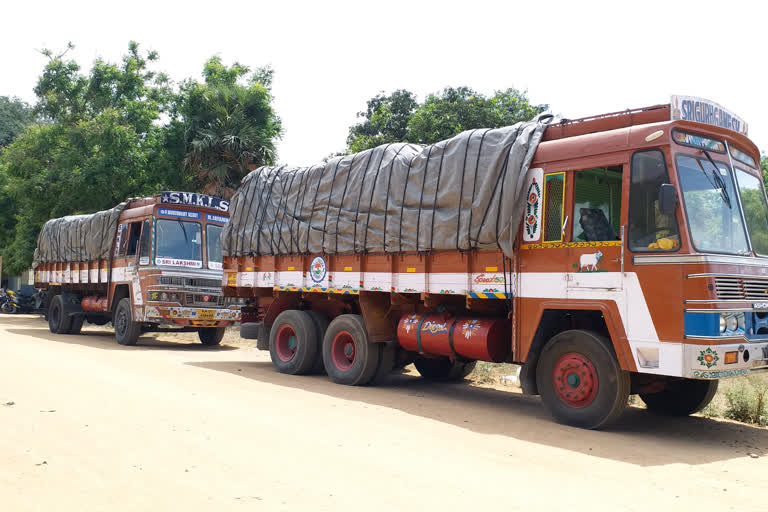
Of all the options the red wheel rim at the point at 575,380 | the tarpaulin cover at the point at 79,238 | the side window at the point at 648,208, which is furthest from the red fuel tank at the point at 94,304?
the side window at the point at 648,208

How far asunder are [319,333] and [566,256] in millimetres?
5304

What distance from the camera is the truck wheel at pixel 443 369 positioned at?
1191cm

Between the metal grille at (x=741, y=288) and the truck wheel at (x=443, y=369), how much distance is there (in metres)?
5.32

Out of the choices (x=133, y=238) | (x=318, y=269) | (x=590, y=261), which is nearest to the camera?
(x=590, y=261)

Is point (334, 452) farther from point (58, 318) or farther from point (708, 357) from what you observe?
point (58, 318)

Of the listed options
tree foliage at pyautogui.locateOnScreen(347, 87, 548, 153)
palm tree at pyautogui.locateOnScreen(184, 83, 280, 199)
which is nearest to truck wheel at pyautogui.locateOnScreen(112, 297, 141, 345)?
palm tree at pyautogui.locateOnScreen(184, 83, 280, 199)

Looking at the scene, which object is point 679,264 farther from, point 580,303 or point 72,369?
point 72,369

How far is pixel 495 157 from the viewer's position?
28.9 feet

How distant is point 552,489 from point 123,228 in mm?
15010

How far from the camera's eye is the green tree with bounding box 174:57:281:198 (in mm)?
24000

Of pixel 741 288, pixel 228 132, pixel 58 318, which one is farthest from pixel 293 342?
pixel 228 132

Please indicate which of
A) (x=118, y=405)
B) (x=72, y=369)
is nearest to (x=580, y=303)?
(x=118, y=405)

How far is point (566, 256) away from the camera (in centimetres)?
795

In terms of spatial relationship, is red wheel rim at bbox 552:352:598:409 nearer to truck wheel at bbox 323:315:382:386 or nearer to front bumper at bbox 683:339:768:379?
front bumper at bbox 683:339:768:379
